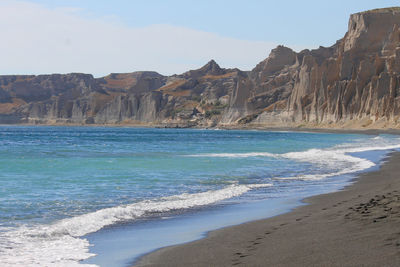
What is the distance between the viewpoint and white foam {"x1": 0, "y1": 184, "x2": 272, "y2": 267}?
9188 mm

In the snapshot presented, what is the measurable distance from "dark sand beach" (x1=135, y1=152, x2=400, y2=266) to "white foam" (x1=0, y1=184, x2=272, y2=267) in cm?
164

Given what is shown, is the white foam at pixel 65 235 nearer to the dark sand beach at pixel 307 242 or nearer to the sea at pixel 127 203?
the sea at pixel 127 203

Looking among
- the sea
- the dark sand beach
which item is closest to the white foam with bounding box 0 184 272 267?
the sea

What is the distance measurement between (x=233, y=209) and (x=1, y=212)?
6245 millimetres

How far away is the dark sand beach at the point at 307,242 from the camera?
26.5 ft

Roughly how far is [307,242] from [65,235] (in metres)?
5.14

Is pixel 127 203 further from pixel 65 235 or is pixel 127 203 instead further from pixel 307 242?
pixel 307 242

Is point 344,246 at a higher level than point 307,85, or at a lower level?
lower

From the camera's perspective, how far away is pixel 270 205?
15438mm

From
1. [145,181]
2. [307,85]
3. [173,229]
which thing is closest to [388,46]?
[307,85]

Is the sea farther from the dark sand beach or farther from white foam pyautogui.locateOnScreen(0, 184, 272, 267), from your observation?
the dark sand beach

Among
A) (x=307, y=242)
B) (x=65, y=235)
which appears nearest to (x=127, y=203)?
(x=65, y=235)

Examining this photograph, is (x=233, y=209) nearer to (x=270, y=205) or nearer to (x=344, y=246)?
(x=270, y=205)

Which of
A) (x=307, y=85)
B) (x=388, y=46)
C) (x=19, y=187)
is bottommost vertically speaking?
(x=19, y=187)
